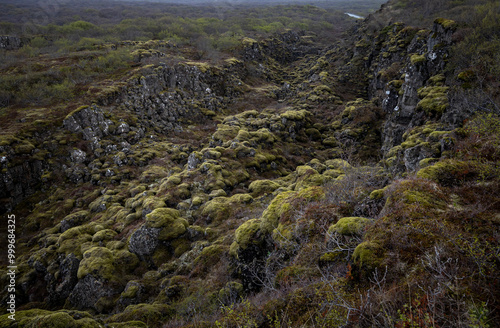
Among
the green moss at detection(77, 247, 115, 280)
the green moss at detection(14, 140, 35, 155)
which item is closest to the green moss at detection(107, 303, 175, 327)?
the green moss at detection(77, 247, 115, 280)

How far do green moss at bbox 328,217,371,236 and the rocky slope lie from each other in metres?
0.06

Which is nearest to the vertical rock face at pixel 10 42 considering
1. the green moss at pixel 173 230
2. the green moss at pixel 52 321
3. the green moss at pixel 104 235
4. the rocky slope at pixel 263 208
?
the rocky slope at pixel 263 208

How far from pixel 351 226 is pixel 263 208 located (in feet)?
24.8

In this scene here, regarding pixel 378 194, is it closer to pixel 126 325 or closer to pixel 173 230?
pixel 126 325

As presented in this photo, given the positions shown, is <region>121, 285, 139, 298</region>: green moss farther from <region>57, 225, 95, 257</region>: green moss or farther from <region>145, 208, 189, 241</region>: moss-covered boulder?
<region>57, 225, 95, 257</region>: green moss

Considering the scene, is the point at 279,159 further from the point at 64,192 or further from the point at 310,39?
the point at 310,39

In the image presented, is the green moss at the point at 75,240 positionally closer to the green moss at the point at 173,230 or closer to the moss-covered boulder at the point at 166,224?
the moss-covered boulder at the point at 166,224

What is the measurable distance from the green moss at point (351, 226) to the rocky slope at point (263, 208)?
6 centimetres

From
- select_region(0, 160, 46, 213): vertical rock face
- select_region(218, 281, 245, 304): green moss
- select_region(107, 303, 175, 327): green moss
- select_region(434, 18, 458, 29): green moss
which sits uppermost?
select_region(434, 18, 458, 29): green moss

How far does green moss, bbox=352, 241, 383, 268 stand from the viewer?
4453 mm

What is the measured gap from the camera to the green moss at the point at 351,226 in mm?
5574

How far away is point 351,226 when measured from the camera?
18.9 feet

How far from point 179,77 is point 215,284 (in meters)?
40.4

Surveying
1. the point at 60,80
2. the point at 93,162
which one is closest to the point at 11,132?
the point at 93,162
